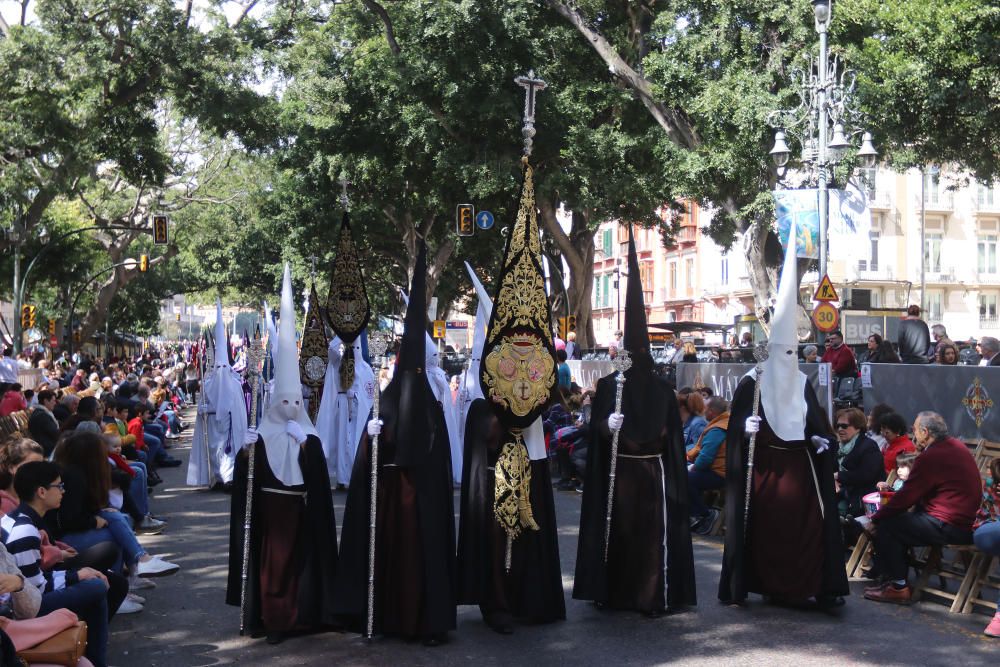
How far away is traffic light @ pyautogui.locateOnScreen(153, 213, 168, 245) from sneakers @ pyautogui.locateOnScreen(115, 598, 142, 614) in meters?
25.8

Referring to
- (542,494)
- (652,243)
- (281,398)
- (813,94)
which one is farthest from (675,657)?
(652,243)

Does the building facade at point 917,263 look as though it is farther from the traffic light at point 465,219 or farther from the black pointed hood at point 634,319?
the black pointed hood at point 634,319

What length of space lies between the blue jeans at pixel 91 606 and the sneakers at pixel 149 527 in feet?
17.8

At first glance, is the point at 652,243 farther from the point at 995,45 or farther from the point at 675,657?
the point at 675,657

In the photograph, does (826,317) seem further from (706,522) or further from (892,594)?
(892,594)

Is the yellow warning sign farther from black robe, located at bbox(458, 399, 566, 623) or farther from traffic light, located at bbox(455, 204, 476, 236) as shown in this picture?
black robe, located at bbox(458, 399, 566, 623)

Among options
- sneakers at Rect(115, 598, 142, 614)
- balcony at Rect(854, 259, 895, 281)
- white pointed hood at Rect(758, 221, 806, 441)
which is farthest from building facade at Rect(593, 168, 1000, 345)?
sneakers at Rect(115, 598, 142, 614)

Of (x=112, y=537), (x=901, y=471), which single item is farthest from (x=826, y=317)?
(x=112, y=537)

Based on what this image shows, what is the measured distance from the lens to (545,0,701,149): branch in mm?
23781

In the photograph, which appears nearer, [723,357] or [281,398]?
[281,398]

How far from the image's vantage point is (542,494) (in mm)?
8125

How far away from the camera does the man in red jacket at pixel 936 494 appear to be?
830 centimetres

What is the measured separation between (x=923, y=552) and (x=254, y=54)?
17.4m

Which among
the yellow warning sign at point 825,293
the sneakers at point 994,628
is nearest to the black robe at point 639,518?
the sneakers at point 994,628
